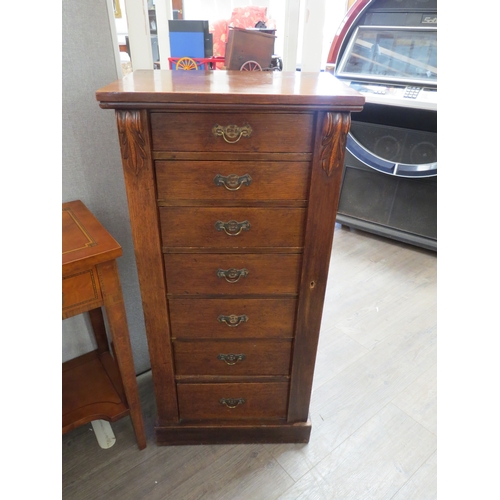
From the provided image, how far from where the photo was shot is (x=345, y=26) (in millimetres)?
2238

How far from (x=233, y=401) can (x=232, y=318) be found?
1.08 feet

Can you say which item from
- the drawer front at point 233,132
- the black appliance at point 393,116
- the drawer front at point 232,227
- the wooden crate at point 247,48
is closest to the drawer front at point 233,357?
the drawer front at point 232,227

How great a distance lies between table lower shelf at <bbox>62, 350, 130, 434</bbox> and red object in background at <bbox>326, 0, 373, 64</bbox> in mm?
2159

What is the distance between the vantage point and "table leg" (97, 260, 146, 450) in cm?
89

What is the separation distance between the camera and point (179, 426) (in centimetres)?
123

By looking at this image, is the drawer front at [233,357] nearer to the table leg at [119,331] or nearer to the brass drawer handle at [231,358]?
the brass drawer handle at [231,358]

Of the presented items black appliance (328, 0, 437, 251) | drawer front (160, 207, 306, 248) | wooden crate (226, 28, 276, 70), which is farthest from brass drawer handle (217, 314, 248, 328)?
black appliance (328, 0, 437, 251)

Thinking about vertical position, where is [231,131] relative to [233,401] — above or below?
above

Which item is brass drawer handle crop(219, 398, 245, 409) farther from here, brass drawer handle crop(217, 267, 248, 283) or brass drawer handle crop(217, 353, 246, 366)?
brass drawer handle crop(217, 267, 248, 283)

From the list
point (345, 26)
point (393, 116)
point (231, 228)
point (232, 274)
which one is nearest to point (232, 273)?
point (232, 274)

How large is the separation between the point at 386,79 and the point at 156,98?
1866 mm

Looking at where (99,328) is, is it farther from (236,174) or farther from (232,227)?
(236,174)
